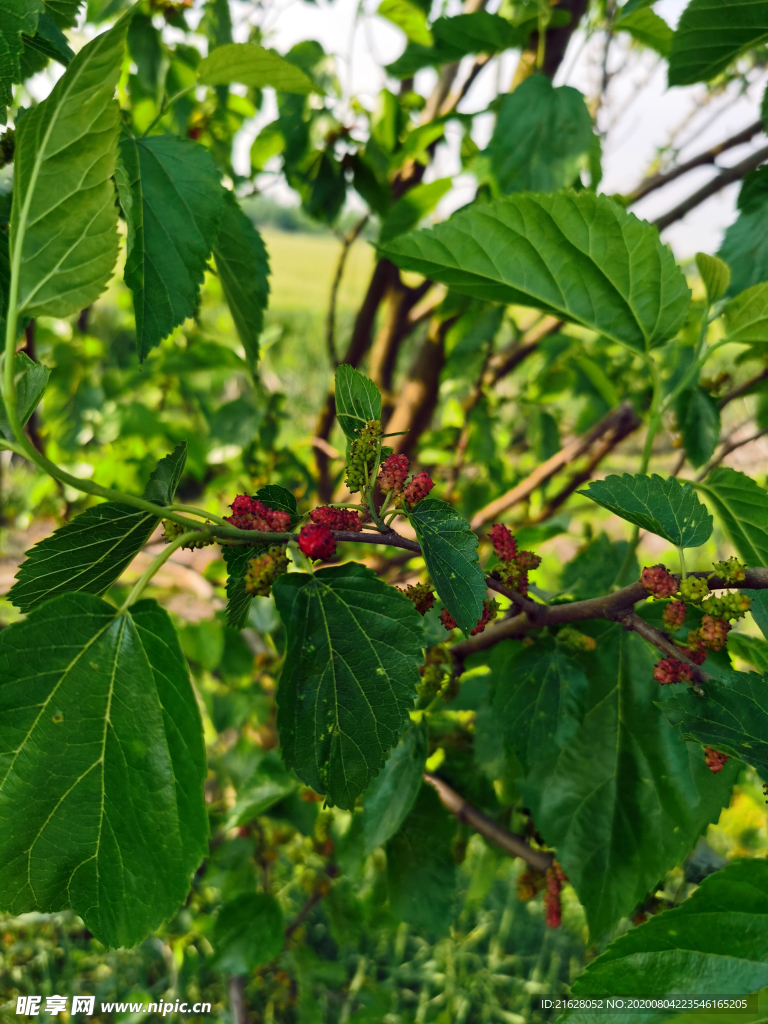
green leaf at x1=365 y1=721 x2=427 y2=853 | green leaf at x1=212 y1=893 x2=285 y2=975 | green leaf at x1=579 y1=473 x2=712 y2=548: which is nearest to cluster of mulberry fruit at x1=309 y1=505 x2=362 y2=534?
green leaf at x1=579 y1=473 x2=712 y2=548

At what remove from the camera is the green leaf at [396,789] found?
49cm

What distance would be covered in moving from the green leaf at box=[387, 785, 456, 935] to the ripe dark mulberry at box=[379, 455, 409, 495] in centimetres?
36

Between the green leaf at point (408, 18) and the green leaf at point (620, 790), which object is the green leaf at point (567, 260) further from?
the green leaf at point (408, 18)

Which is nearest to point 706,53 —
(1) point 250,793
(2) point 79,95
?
(2) point 79,95

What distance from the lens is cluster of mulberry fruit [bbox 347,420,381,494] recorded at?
0.34 metres

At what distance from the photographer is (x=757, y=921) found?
285 millimetres

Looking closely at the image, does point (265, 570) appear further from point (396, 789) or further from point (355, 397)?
point (396, 789)

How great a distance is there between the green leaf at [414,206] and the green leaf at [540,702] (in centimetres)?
56

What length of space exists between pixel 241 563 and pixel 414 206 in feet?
1.96

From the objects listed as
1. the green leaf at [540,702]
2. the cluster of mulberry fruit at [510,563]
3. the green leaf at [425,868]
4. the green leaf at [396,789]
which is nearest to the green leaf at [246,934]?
the green leaf at [425,868]

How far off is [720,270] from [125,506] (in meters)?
0.46

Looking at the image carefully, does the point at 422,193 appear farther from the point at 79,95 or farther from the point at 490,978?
the point at 490,978

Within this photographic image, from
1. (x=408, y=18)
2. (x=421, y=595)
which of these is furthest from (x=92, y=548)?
(x=408, y=18)

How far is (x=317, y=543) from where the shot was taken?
0.31 meters
